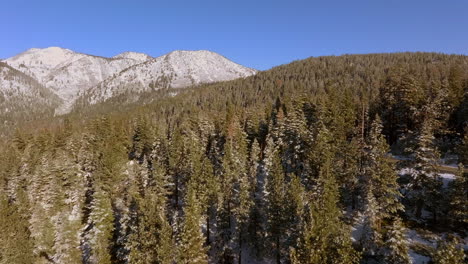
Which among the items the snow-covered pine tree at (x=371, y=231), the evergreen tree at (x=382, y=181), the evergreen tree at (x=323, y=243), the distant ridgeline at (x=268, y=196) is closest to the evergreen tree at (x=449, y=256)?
the distant ridgeline at (x=268, y=196)

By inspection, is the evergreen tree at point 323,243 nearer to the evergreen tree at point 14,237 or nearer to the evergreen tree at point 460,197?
the evergreen tree at point 460,197

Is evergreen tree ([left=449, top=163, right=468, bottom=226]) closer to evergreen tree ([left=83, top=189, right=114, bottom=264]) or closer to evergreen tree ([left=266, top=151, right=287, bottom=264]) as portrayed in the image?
evergreen tree ([left=266, top=151, right=287, bottom=264])

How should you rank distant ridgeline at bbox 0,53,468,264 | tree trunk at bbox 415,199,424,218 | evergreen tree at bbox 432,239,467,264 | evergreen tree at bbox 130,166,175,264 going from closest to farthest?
evergreen tree at bbox 432,239,467,264 → distant ridgeline at bbox 0,53,468,264 → evergreen tree at bbox 130,166,175,264 → tree trunk at bbox 415,199,424,218

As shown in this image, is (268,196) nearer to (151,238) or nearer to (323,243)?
(323,243)

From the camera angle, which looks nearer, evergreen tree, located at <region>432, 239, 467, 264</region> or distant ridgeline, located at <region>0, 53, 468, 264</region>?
evergreen tree, located at <region>432, 239, 467, 264</region>

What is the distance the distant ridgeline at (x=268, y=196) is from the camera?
30391mm

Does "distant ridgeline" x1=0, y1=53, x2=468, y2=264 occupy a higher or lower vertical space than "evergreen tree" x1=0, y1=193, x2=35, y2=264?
higher

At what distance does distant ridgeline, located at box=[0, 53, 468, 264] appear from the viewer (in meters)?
30.4

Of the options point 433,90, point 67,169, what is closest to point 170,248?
point 67,169

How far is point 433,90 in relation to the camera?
60.3m

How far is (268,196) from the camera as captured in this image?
123 ft

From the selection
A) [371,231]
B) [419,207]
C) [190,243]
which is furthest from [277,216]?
[419,207]

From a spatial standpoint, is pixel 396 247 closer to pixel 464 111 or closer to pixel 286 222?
pixel 286 222

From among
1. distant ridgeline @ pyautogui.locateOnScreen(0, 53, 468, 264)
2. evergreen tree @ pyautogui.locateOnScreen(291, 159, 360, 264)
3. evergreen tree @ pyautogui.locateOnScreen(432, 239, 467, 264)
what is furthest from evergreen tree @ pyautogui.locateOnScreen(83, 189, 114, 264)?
evergreen tree @ pyautogui.locateOnScreen(432, 239, 467, 264)
